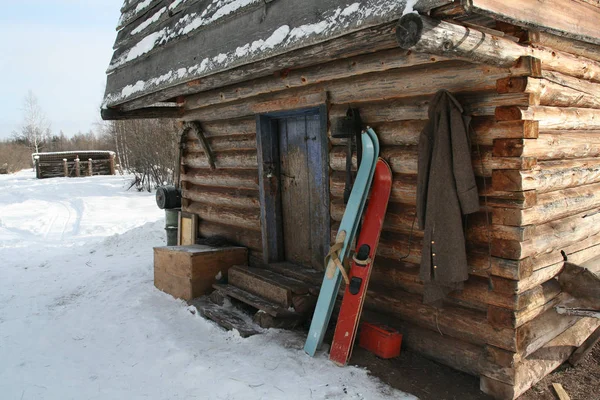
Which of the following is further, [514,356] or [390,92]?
[390,92]

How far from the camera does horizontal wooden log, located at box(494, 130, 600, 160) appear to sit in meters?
3.41

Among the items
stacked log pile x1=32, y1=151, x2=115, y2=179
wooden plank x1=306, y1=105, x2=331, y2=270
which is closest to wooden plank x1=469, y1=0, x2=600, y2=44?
wooden plank x1=306, y1=105, x2=331, y2=270

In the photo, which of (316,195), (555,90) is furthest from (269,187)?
(555,90)

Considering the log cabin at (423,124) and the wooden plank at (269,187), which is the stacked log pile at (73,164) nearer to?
the log cabin at (423,124)

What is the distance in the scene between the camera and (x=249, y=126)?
238 inches

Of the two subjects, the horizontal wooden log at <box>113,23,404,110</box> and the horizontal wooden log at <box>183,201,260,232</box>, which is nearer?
the horizontal wooden log at <box>113,23,404,110</box>

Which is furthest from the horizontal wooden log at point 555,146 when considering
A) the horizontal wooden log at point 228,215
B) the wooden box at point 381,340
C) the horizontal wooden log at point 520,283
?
the horizontal wooden log at point 228,215

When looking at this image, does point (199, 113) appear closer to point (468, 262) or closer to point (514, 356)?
point (468, 262)

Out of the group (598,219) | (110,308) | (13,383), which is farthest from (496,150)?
(110,308)

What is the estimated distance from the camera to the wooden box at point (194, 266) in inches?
232

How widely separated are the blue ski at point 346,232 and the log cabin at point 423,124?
15cm

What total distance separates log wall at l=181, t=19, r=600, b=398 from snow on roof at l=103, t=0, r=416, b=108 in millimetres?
726

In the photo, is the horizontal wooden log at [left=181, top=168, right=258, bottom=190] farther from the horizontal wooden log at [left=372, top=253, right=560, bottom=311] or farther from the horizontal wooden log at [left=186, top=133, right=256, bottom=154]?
the horizontal wooden log at [left=372, top=253, right=560, bottom=311]

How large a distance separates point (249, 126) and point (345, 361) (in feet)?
10.6
